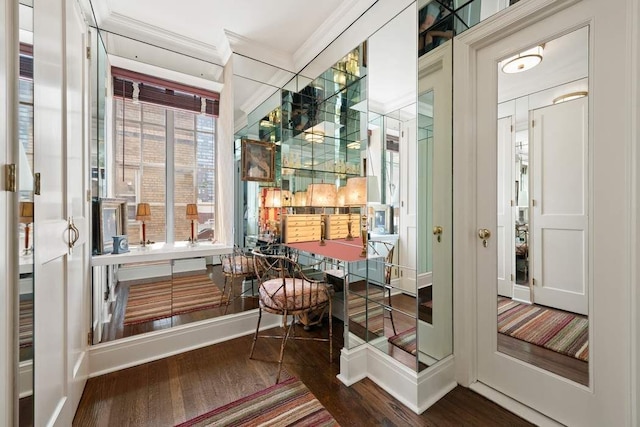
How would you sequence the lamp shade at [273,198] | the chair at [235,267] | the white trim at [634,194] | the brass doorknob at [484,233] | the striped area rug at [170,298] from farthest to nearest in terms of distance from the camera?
the lamp shade at [273,198] < the chair at [235,267] < the striped area rug at [170,298] < the brass doorknob at [484,233] < the white trim at [634,194]

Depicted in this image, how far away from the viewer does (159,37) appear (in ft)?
7.64

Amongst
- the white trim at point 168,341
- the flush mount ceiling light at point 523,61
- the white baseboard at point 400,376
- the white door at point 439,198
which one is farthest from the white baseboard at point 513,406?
the flush mount ceiling light at point 523,61

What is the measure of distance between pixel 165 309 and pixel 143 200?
3.51ft

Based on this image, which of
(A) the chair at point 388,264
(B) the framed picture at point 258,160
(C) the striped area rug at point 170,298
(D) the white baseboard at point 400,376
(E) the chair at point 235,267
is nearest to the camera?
(D) the white baseboard at point 400,376

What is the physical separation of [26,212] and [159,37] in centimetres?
213

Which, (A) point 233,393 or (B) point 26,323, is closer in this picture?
(B) point 26,323

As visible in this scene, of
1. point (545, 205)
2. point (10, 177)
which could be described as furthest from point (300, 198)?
point (10, 177)

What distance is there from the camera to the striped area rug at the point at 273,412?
57.9 inches

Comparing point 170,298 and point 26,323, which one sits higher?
point 26,323

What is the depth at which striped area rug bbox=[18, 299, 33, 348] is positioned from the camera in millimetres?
917

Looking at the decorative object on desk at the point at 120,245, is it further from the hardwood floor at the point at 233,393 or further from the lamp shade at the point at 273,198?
the lamp shade at the point at 273,198

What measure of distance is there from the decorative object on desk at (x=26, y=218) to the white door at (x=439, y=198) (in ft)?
6.21

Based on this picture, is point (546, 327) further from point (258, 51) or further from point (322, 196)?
point (258, 51)

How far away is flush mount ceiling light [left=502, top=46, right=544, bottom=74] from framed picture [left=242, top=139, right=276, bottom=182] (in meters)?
2.11
